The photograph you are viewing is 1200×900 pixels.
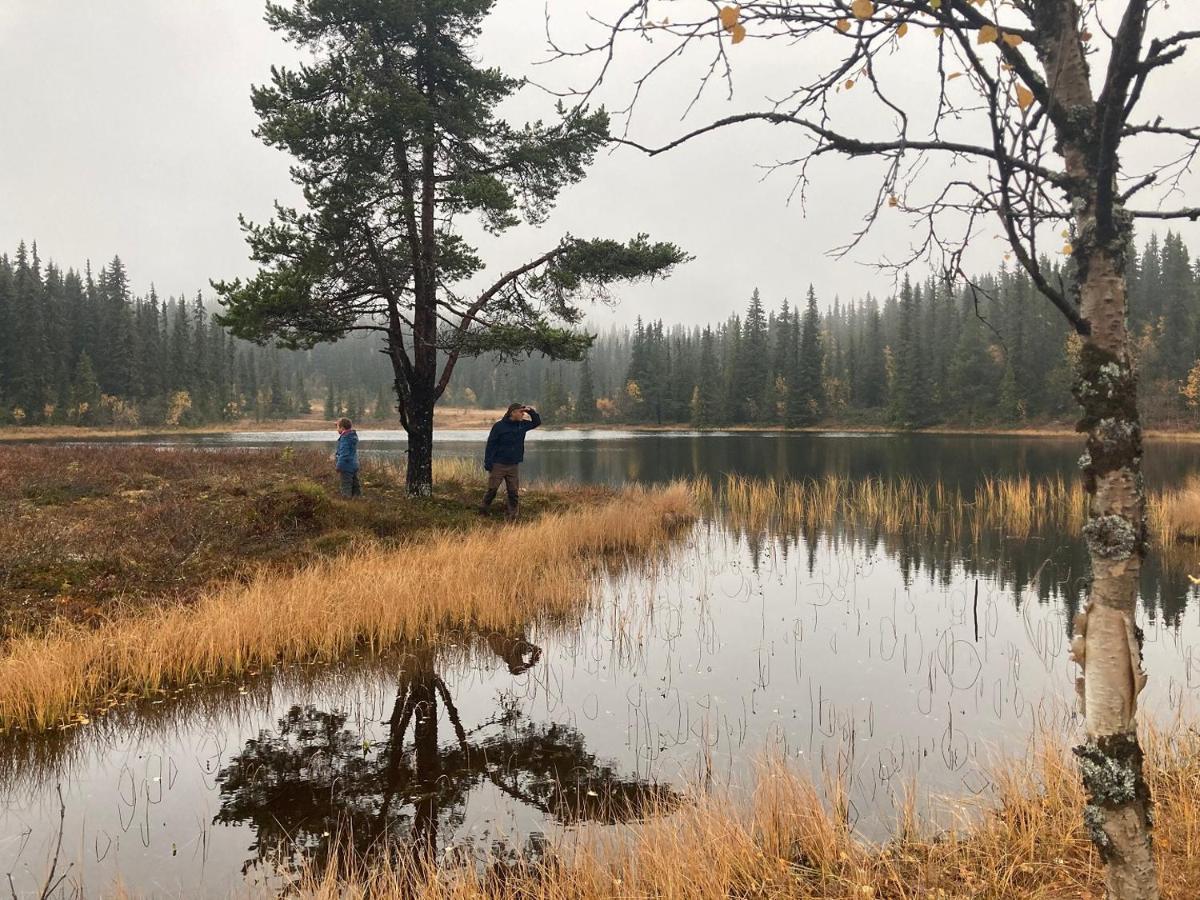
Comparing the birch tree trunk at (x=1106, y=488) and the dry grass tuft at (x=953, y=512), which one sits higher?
the birch tree trunk at (x=1106, y=488)

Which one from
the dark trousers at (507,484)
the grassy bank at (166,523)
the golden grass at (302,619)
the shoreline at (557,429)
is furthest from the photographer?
the shoreline at (557,429)

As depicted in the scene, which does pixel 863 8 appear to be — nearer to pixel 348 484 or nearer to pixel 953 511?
pixel 348 484

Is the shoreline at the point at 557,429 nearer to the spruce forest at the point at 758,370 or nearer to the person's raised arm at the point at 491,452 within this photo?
the spruce forest at the point at 758,370

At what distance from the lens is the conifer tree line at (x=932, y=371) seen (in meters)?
76.8

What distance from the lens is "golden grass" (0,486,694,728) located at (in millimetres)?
6500

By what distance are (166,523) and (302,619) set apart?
606 cm

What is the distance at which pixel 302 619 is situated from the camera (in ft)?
27.7

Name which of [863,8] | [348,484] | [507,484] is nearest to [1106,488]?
[863,8]

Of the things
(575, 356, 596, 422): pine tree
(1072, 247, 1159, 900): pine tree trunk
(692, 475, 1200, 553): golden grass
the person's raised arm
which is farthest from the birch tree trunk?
(575, 356, 596, 422): pine tree

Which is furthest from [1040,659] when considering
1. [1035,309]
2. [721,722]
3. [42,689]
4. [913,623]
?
[1035,309]

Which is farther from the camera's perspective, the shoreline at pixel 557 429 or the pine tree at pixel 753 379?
the pine tree at pixel 753 379

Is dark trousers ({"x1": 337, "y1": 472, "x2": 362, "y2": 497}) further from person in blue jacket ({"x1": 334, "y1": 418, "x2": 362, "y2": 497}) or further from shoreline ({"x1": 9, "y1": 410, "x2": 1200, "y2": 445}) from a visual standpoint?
shoreline ({"x1": 9, "y1": 410, "x2": 1200, "y2": 445})

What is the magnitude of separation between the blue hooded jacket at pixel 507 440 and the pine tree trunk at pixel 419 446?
71.8 inches

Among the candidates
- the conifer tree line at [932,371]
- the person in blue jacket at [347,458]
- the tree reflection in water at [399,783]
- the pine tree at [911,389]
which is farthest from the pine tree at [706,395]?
the tree reflection in water at [399,783]
